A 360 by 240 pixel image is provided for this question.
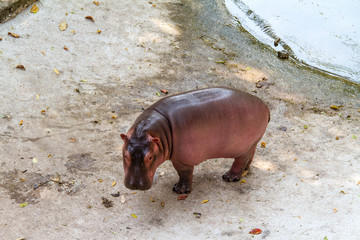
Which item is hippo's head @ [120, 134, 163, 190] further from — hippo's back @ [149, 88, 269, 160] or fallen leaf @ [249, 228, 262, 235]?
fallen leaf @ [249, 228, 262, 235]

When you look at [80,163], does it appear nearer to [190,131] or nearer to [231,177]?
[190,131]

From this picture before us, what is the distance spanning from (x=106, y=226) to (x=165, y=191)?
942 mm

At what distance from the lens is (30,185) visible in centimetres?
453

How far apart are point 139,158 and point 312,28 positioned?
6854 mm

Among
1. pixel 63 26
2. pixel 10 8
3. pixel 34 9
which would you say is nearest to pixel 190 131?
pixel 63 26

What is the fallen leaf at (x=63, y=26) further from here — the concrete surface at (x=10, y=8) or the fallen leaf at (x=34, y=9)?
the concrete surface at (x=10, y=8)

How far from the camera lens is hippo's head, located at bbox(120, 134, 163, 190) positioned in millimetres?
3859

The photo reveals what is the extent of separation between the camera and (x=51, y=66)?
6.61 meters

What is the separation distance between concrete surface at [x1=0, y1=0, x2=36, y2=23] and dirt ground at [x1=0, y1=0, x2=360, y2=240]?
0.46 ft

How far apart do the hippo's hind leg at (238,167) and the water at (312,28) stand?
3.86 metres

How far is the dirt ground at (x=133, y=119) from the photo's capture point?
13.9 ft

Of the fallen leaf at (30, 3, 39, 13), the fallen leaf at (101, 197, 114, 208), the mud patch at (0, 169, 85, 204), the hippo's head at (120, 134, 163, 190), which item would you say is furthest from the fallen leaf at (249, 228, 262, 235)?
the fallen leaf at (30, 3, 39, 13)

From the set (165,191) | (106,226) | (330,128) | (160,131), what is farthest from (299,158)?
(106,226)

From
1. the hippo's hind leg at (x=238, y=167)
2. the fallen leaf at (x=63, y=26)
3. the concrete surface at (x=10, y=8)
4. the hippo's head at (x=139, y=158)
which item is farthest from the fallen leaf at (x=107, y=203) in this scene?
the concrete surface at (x=10, y=8)
